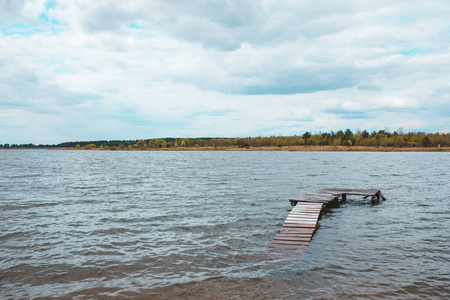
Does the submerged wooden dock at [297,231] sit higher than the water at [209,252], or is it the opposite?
the submerged wooden dock at [297,231]

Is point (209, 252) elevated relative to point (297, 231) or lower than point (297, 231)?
lower

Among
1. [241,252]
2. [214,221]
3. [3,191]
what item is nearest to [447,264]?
[241,252]

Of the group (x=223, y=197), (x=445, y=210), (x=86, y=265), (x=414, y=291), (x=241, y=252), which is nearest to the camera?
(x=414, y=291)

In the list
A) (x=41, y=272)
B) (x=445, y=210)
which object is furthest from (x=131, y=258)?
(x=445, y=210)

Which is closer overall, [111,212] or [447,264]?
[447,264]

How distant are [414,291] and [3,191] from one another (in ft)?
119

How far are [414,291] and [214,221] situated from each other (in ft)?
36.5

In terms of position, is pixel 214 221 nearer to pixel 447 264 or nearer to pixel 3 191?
pixel 447 264

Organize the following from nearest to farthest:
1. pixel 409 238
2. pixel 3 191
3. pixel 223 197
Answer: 1. pixel 409 238
2. pixel 223 197
3. pixel 3 191

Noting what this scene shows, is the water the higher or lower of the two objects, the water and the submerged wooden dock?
the lower

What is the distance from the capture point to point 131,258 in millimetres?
12711

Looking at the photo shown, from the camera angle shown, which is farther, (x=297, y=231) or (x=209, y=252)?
(x=297, y=231)

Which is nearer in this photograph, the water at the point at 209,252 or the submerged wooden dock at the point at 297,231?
the water at the point at 209,252

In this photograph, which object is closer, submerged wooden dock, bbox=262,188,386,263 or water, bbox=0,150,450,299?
water, bbox=0,150,450,299
